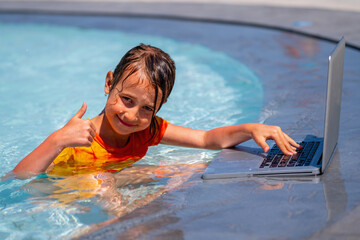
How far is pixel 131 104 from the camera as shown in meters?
2.59

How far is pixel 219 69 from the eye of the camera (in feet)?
17.9

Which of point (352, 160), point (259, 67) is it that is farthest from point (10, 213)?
point (259, 67)

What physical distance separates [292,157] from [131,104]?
2.79 ft

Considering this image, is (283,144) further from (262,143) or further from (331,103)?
(331,103)

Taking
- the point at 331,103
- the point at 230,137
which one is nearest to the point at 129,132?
the point at 230,137

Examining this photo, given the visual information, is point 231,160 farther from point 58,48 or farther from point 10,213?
point 58,48

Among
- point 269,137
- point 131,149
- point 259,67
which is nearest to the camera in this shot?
point 269,137

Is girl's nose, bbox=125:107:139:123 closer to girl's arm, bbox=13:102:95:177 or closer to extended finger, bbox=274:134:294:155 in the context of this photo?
girl's arm, bbox=13:102:95:177

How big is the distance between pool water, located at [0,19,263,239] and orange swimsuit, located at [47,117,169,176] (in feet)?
0.47

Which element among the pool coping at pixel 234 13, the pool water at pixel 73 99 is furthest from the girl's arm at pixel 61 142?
the pool coping at pixel 234 13

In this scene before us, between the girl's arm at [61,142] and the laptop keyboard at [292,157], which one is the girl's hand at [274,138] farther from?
the girl's arm at [61,142]

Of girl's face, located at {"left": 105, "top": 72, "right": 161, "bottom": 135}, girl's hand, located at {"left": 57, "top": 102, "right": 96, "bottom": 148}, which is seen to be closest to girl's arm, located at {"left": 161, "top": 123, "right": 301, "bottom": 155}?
girl's face, located at {"left": 105, "top": 72, "right": 161, "bottom": 135}

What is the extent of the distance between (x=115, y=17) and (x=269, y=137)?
5.58 metres

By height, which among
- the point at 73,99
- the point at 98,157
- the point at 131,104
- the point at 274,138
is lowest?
the point at 73,99
